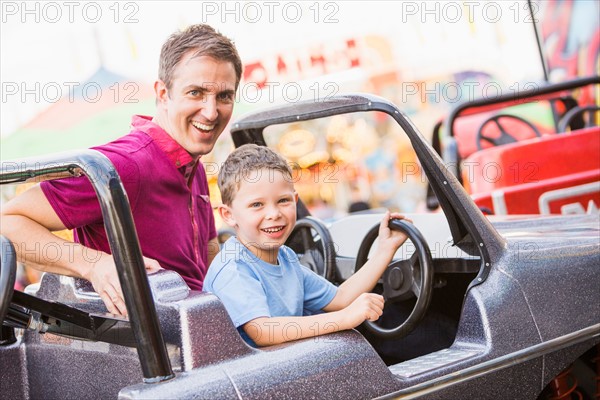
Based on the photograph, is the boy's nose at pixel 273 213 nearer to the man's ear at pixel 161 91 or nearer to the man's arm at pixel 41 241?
the man's arm at pixel 41 241

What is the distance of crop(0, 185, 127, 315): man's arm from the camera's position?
1726 mm

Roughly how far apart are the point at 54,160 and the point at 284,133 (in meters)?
9.40

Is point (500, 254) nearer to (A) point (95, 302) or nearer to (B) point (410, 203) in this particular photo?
(A) point (95, 302)

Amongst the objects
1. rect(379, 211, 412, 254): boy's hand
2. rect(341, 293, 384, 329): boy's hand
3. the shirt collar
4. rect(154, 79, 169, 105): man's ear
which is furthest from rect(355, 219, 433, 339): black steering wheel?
rect(154, 79, 169, 105): man's ear

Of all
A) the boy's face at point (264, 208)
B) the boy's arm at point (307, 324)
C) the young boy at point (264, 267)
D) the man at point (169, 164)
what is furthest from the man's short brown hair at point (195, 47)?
the boy's arm at point (307, 324)

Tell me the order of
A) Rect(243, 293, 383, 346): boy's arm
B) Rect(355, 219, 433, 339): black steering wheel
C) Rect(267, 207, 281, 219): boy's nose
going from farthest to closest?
Rect(355, 219, 433, 339): black steering wheel, Rect(267, 207, 281, 219): boy's nose, Rect(243, 293, 383, 346): boy's arm

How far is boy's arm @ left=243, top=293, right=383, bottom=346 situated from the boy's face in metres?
0.23

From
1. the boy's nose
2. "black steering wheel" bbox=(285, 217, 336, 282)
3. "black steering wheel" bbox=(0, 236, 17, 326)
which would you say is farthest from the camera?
"black steering wheel" bbox=(285, 217, 336, 282)

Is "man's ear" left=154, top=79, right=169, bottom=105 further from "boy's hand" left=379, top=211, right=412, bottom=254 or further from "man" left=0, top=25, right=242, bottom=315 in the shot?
"boy's hand" left=379, top=211, right=412, bottom=254

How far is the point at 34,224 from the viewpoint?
1.75 meters

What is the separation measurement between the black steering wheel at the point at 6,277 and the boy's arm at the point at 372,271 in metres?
0.95

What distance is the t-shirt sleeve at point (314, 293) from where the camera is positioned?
210cm

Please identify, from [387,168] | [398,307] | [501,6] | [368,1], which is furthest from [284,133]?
[398,307]

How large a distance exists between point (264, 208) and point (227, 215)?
124mm
